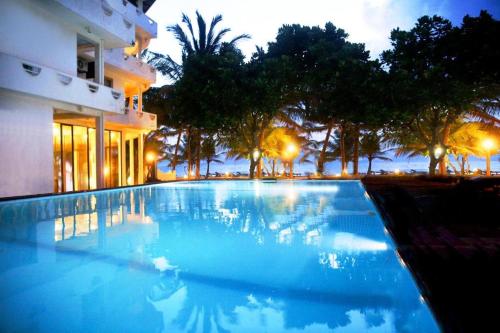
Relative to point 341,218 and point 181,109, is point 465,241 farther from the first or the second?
point 181,109

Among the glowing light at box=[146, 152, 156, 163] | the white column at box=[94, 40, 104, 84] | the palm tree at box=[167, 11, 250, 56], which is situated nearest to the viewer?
the white column at box=[94, 40, 104, 84]

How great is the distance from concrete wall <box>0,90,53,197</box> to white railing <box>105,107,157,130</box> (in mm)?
3957

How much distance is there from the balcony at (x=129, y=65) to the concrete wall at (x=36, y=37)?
115 inches

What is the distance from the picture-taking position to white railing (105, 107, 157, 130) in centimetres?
1530

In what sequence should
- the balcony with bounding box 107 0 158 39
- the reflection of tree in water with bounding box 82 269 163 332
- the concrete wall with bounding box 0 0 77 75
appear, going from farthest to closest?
the balcony with bounding box 107 0 158 39 < the concrete wall with bounding box 0 0 77 75 < the reflection of tree in water with bounding box 82 269 163 332

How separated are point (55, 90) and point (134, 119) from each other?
6103mm

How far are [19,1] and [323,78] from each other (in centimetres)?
1496

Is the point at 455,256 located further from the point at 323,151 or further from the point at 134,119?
the point at 323,151

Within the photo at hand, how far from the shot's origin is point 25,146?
1041 cm

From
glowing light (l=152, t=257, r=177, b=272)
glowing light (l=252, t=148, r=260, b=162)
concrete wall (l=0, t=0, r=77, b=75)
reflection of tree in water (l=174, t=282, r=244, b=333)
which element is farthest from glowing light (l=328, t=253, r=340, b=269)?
glowing light (l=252, t=148, r=260, b=162)

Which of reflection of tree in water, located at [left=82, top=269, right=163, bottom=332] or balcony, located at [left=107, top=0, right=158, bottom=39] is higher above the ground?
balcony, located at [left=107, top=0, right=158, bottom=39]

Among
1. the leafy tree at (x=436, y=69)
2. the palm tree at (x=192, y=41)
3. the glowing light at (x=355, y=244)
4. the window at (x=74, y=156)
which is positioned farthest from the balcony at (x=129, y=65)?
the glowing light at (x=355, y=244)

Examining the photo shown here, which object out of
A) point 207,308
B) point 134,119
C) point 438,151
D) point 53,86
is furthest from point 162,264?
point 438,151

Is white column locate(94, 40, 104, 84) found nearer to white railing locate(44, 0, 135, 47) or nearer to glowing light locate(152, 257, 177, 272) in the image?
white railing locate(44, 0, 135, 47)
